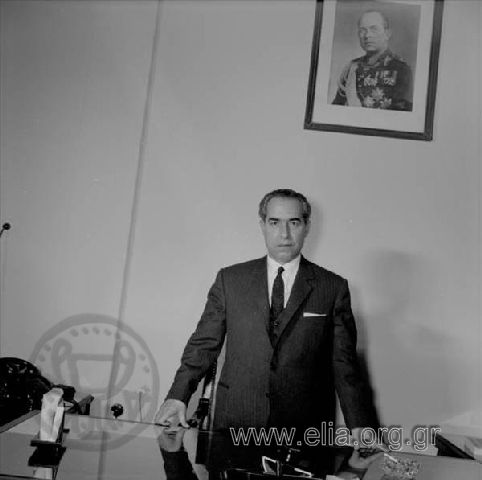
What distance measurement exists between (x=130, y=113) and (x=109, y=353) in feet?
4.40

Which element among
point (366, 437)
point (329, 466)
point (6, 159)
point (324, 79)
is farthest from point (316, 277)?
point (6, 159)

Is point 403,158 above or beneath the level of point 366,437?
above

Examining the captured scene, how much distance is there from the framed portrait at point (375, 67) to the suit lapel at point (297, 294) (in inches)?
41.9

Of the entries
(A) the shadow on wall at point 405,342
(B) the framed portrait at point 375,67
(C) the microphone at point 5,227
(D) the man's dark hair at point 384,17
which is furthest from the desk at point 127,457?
(D) the man's dark hair at point 384,17

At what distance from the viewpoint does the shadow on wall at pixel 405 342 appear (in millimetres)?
3361

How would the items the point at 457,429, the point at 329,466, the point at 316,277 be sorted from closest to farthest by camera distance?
1. the point at 329,466
2. the point at 316,277
3. the point at 457,429

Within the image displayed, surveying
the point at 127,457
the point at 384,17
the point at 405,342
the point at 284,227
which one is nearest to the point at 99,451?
the point at 127,457

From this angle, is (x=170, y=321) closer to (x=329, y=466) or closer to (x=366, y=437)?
(x=366, y=437)

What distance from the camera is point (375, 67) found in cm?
352

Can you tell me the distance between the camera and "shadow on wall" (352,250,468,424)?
336cm

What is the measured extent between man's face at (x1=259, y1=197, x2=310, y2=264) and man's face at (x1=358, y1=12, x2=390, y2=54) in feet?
4.39

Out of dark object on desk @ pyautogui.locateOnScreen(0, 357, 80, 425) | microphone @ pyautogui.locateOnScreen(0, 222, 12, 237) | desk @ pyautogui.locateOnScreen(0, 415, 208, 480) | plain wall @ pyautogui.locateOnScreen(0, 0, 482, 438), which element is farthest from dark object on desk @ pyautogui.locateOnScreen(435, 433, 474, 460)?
microphone @ pyautogui.locateOnScreen(0, 222, 12, 237)

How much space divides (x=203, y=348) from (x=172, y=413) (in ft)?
1.09

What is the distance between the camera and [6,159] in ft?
11.3
